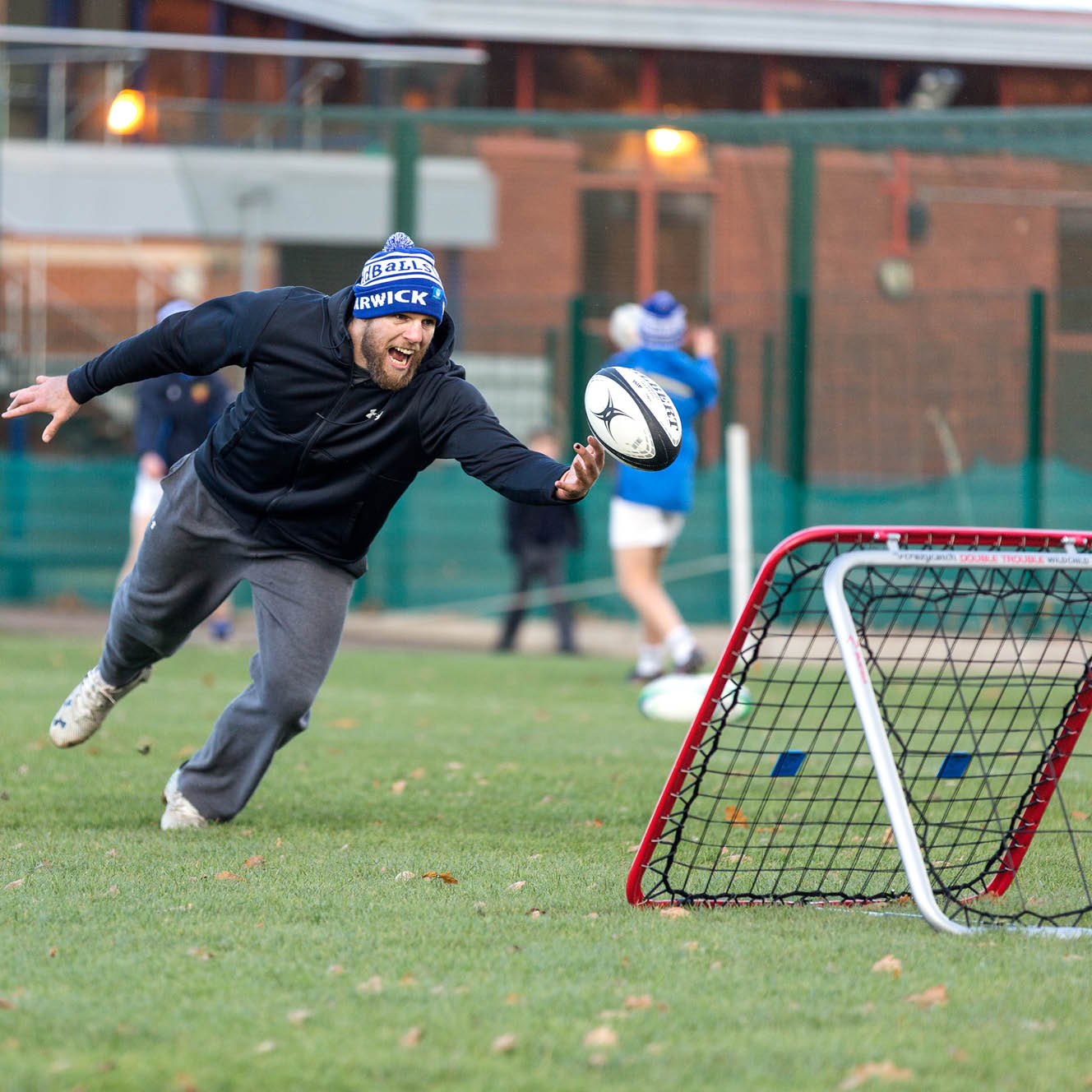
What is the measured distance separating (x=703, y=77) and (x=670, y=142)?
31.8 ft

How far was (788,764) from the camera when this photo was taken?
4.57 m

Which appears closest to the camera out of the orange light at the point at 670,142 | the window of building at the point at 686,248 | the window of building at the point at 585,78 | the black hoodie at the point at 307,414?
the black hoodie at the point at 307,414

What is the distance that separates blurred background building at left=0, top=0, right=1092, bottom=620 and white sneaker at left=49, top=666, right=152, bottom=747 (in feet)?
30.8

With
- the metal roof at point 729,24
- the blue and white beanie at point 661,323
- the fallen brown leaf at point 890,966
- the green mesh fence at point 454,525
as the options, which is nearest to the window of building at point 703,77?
the metal roof at point 729,24

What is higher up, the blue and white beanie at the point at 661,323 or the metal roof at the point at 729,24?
the metal roof at the point at 729,24

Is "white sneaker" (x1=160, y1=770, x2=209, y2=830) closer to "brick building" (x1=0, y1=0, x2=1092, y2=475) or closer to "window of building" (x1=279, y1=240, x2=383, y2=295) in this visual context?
"brick building" (x1=0, y1=0, x2=1092, y2=475)

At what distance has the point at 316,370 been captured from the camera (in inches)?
209

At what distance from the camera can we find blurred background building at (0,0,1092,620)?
46.6 ft

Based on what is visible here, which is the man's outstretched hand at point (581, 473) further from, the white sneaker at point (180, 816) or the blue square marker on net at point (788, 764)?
the white sneaker at point (180, 816)

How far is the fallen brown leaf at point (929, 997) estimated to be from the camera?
3643 millimetres

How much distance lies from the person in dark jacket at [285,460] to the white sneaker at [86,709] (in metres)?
0.20

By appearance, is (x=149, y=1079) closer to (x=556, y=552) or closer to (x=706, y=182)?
(x=556, y=552)

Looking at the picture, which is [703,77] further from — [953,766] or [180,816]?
[953,766]

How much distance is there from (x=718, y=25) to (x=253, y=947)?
74.5ft
